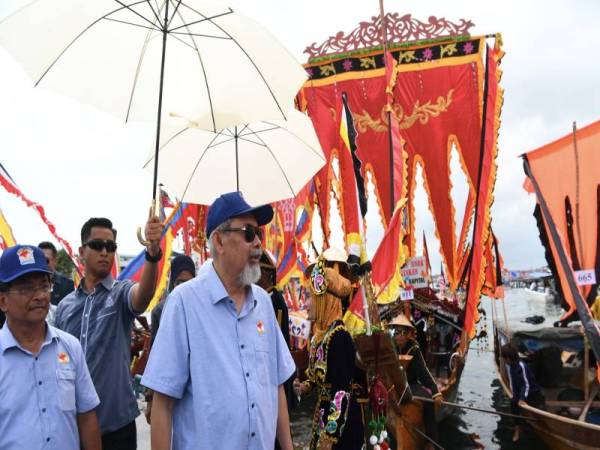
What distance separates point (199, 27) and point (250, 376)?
2.37m

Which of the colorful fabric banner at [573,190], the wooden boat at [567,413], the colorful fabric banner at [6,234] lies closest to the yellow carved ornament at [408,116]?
the wooden boat at [567,413]

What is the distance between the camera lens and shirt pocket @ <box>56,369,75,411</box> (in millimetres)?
2121

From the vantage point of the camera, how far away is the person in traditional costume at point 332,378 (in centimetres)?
337

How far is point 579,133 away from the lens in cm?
676

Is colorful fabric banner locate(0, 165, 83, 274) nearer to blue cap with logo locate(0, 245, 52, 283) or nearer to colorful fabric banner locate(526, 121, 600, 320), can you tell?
blue cap with logo locate(0, 245, 52, 283)

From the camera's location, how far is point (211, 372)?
188 centimetres

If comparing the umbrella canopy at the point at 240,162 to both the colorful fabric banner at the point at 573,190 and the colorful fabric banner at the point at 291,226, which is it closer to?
the colorful fabric banner at the point at 573,190

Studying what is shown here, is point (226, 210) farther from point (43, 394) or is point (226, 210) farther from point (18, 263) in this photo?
point (43, 394)

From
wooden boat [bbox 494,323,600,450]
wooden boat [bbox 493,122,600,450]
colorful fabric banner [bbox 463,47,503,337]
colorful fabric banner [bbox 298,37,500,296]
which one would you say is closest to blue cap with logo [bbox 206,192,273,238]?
wooden boat [bbox 493,122,600,450]

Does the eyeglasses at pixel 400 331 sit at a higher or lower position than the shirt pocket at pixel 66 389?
lower

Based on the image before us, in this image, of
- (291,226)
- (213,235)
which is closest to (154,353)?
(213,235)

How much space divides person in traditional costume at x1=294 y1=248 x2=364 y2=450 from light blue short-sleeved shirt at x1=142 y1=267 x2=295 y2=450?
141 cm

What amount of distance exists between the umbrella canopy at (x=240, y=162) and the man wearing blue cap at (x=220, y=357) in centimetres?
335

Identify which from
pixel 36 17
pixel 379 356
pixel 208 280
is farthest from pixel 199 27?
pixel 379 356
